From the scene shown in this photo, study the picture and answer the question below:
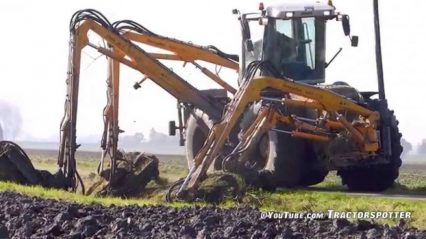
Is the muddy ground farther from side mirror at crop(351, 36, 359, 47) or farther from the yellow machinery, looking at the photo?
side mirror at crop(351, 36, 359, 47)

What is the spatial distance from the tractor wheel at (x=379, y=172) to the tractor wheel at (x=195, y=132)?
293 cm

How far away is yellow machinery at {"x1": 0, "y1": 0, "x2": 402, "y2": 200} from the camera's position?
64.2ft

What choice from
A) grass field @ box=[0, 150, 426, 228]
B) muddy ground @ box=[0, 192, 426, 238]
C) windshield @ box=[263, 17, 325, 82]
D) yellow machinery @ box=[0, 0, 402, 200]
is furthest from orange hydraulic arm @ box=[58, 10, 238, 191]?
muddy ground @ box=[0, 192, 426, 238]

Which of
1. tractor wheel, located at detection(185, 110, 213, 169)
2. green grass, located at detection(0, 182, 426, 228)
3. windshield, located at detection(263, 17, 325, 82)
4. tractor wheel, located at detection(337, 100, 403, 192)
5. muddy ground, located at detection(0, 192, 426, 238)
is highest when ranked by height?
windshield, located at detection(263, 17, 325, 82)

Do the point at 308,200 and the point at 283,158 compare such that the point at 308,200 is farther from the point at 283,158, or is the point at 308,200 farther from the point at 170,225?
the point at 170,225

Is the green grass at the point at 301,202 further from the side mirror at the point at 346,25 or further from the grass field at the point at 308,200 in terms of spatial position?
the side mirror at the point at 346,25

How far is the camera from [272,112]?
64.0 feet

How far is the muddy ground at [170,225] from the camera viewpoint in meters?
12.2

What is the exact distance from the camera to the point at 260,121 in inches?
773

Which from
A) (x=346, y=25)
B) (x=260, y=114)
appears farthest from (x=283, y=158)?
(x=346, y=25)

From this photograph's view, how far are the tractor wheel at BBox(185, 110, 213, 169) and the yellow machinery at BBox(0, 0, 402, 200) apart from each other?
1.0 inches

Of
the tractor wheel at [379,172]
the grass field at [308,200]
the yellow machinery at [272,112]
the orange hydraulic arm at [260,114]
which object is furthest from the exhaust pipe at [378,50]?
the orange hydraulic arm at [260,114]

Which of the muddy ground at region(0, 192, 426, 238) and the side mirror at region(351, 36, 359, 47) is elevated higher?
the side mirror at region(351, 36, 359, 47)

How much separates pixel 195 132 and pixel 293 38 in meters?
2.97
